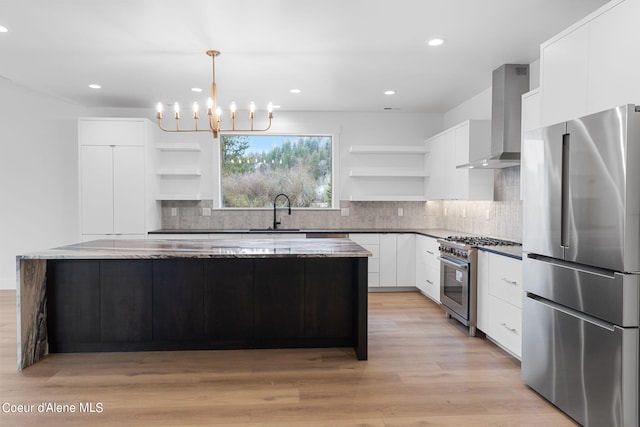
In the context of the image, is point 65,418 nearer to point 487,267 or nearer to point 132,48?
point 132,48

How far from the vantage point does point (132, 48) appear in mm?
3750

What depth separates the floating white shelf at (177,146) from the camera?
19.6 ft

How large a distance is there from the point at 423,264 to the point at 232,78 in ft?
10.8

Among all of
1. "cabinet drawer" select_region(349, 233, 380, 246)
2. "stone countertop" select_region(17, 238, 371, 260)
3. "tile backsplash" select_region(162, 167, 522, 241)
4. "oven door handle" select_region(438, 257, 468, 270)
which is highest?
"tile backsplash" select_region(162, 167, 522, 241)

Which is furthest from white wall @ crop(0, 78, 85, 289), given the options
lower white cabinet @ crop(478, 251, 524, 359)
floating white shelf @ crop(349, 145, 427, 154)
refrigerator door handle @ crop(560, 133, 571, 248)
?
A: refrigerator door handle @ crop(560, 133, 571, 248)

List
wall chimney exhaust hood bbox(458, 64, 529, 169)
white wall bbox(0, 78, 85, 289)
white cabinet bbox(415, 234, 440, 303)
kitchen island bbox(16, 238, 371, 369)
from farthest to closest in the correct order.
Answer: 1. white wall bbox(0, 78, 85, 289)
2. white cabinet bbox(415, 234, 440, 303)
3. wall chimney exhaust hood bbox(458, 64, 529, 169)
4. kitchen island bbox(16, 238, 371, 369)

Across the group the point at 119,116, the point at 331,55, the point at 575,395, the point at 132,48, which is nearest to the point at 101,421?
the point at 575,395

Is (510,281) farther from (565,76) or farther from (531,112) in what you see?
(565,76)

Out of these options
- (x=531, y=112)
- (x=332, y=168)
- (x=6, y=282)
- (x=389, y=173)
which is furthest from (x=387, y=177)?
(x=6, y=282)

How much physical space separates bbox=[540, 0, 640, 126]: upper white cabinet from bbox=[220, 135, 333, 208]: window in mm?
3777

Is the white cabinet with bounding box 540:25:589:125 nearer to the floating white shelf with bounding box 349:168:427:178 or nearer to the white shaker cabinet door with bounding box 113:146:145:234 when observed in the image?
the floating white shelf with bounding box 349:168:427:178

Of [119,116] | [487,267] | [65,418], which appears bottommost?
[65,418]

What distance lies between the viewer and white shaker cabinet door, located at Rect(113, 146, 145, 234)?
5562 millimetres

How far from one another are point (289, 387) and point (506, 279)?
1961mm
